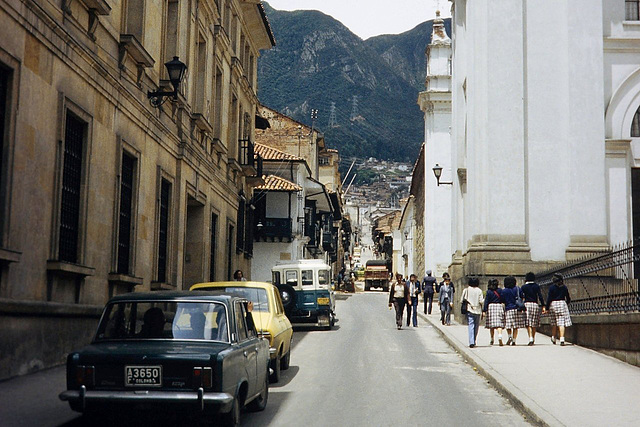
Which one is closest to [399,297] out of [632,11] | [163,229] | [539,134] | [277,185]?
[539,134]

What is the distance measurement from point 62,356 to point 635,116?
70.6 ft

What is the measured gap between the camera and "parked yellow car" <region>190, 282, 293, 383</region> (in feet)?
43.3

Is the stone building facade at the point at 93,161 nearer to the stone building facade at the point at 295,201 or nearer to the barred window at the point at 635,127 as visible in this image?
the barred window at the point at 635,127

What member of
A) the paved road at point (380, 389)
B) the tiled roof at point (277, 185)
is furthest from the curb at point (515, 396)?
the tiled roof at point (277, 185)

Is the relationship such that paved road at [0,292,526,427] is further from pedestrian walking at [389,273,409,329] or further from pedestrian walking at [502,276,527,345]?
pedestrian walking at [389,273,409,329]

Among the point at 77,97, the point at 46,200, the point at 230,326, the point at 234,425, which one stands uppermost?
the point at 77,97

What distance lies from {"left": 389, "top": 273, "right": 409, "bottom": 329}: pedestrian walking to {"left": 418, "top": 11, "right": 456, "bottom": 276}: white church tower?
26.8 meters

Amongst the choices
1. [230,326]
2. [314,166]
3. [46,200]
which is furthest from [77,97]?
[314,166]

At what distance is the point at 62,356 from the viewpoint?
13344 mm

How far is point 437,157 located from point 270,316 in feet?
143

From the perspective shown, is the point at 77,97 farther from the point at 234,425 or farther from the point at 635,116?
the point at 635,116

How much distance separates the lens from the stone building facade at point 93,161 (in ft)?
38.3

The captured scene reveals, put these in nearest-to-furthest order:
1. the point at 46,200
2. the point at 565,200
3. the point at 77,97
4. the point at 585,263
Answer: the point at 46,200 < the point at 77,97 < the point at 585,263 < the point at 565,200

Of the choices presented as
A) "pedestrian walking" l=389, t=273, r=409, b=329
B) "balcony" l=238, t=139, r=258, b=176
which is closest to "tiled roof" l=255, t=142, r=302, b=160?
"balcony" l=238, t=139, r=258, b=176
